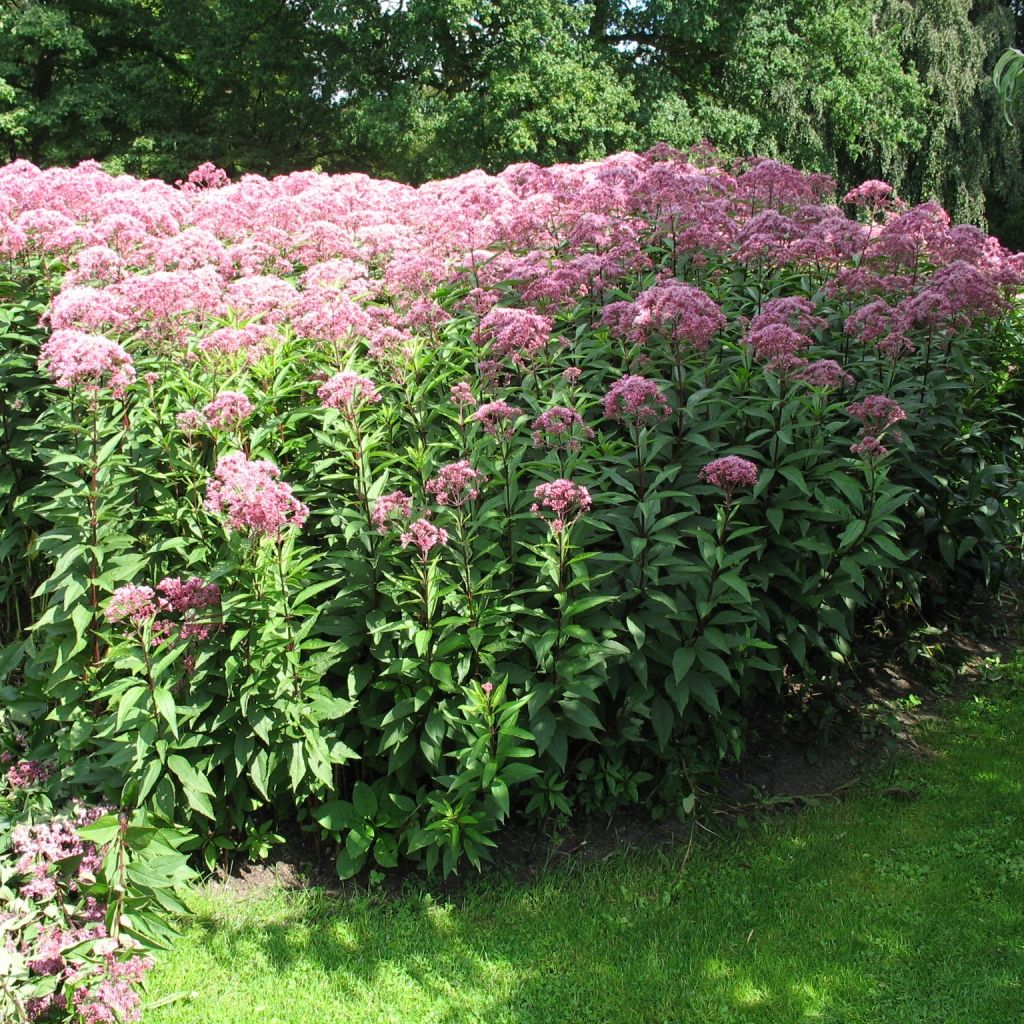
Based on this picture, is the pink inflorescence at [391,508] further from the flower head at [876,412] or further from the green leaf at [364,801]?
the flower head at [876,412]

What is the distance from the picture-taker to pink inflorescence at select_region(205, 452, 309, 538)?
335cm

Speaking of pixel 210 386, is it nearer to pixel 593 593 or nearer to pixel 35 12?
pixel 593 593

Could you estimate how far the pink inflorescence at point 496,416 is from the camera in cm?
388

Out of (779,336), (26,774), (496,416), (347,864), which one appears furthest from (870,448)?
(26,774)

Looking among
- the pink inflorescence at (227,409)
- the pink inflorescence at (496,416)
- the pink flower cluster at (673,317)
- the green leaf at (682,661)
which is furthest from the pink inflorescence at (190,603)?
the pink flower cluster at (673,317)

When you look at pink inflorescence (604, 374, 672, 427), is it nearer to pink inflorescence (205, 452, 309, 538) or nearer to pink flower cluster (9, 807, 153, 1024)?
pink inflorescence (205, 452, 309, 538)

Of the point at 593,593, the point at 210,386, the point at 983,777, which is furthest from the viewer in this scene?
the point at 983,777

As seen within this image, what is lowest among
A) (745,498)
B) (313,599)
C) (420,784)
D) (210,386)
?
(420,784)

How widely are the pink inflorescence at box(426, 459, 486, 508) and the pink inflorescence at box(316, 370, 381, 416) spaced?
458 mm

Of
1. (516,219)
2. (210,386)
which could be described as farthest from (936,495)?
(210,386)

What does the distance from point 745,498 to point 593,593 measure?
77cm

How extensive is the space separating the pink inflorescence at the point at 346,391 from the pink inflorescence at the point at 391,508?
44 centimetres

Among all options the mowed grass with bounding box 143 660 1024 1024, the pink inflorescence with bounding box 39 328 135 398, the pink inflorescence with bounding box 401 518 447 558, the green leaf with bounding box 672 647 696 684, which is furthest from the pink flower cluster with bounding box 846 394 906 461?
the pink inflorescence with bounding box 39 328 135 398

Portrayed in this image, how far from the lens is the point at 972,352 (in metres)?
5.67
